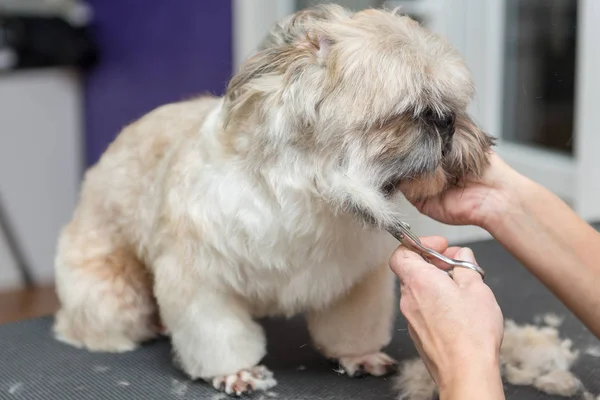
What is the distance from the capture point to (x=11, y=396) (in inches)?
56.4

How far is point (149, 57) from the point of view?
11.9 feet

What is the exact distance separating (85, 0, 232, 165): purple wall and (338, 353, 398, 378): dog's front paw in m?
1.71

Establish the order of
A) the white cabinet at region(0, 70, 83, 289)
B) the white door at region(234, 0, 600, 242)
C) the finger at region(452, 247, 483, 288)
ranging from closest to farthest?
the finger at region(452, 247, 483, 288), the white door at region(234, 0, 600, 242), the white cabinet at region(0, 70, 83, 289)

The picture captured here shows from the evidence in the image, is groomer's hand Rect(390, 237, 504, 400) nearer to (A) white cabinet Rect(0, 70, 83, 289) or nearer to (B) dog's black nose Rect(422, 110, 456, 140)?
(B) dog's black nose Rect(422, 110, 456, 140)

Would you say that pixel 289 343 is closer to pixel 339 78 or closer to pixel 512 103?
pixel 339 78

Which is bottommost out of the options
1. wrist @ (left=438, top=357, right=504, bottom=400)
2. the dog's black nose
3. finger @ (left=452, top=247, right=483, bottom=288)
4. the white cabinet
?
the white cabinet

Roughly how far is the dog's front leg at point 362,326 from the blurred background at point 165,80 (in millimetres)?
357

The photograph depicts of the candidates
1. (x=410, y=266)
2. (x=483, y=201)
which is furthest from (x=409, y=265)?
(x=483, y=201)

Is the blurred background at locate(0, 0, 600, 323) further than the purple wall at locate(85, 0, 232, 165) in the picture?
No

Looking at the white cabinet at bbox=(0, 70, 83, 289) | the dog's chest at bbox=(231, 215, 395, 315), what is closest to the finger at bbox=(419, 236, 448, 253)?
the dog's chest at bbox=(231, 215, 395, 315)

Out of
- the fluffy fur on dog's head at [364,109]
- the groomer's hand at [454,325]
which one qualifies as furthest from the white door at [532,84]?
the groomer's hand at [454,325]

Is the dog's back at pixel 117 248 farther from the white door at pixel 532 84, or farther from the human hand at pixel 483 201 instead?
the white door at pixel 532 84

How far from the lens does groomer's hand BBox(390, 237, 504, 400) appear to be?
110 cm

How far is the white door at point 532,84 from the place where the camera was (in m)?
2.27
